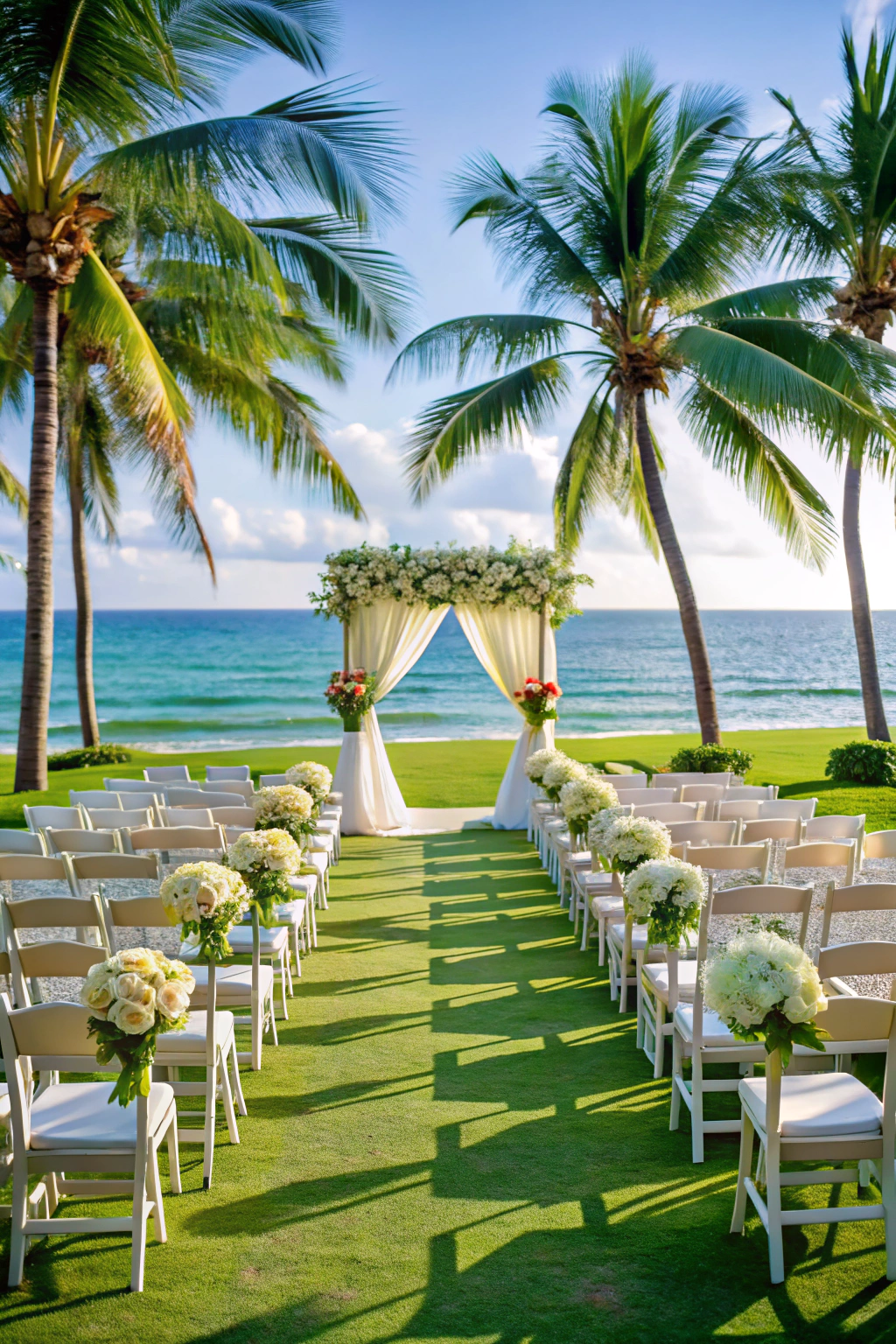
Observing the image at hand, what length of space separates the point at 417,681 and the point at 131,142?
3244cm

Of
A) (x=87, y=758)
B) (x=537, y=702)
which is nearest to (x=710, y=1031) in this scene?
(x=537, y=702)

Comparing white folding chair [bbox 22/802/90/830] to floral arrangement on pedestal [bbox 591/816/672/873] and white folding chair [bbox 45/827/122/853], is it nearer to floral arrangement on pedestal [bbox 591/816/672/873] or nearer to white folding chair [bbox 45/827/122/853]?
white folding chair [bbox 45/827/122/853]

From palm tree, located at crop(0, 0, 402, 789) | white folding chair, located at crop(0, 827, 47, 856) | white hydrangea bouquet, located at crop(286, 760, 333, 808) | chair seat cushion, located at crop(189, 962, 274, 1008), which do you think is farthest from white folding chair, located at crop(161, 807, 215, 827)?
palm tree, located at crop(0, 0, 402, 789)

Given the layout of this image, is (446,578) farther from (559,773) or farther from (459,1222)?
(459,1222)

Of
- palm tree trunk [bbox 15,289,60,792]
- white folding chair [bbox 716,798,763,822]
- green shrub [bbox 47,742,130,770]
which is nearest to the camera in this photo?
white folding chair [bbox 716,798,763,822]

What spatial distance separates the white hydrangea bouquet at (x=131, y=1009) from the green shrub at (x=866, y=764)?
379 inches

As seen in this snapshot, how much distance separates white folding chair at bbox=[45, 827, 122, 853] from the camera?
605 cm

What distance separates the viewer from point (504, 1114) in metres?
4.12

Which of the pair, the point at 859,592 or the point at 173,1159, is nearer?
the point at 173,1159

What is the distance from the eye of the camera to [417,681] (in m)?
40.7

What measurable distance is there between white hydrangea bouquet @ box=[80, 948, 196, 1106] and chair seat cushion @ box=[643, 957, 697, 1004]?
2.25 m

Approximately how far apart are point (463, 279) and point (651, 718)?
71.7 ft

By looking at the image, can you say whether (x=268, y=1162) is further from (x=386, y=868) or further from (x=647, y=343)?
(x=647, y=343)

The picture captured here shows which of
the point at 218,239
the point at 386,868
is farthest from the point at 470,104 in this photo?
the point at 386,868
